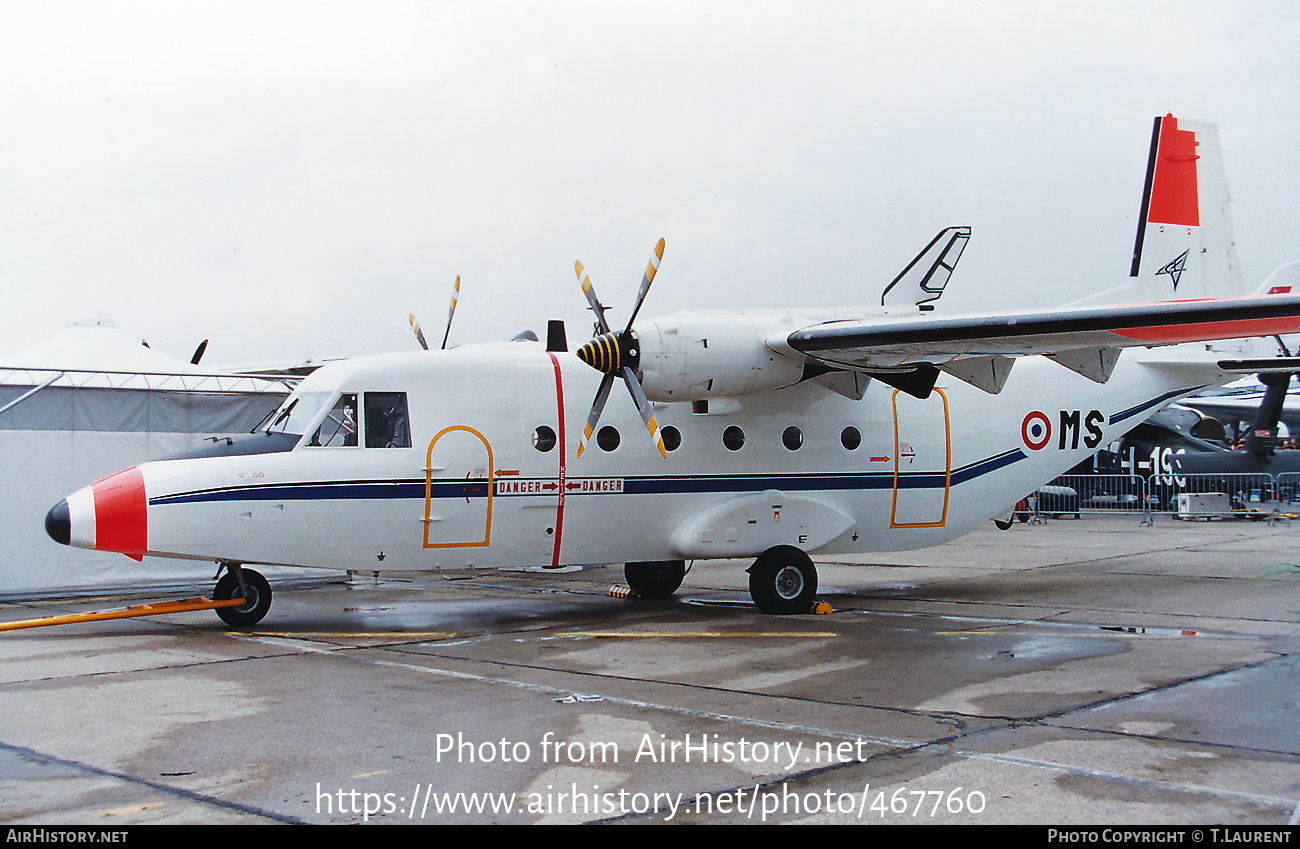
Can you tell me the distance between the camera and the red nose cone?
10164mm

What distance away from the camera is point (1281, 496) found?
30.2 metres

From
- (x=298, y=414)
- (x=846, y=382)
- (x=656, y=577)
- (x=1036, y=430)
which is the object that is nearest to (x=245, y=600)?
(x=298, y=414)

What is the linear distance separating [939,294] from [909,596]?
4.42 meters

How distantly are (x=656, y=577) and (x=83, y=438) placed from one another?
8.83m

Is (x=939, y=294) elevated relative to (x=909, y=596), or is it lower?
elevated

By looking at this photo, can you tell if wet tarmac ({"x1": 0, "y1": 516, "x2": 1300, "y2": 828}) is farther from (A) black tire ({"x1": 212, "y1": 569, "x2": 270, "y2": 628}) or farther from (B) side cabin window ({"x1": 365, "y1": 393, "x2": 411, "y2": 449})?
(B) side cabin window ({"x1": 365, "y1": 393, "x2": 411, "y2": 449})

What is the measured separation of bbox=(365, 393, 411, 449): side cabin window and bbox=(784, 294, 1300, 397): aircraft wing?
14.2ft

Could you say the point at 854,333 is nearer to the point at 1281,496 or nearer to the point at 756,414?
the point at 756,414

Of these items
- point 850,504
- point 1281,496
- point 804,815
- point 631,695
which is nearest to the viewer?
point 804,815

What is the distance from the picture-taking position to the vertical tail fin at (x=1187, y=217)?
47.8ft

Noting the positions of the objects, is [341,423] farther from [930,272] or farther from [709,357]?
[930,272]

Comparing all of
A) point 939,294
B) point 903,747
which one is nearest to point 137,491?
point 903,747

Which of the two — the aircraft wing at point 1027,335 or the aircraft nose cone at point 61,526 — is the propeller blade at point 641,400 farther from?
the aircraft nose cone at point 61,526

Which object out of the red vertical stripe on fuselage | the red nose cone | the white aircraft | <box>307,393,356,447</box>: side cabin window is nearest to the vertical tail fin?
the white aircraft
